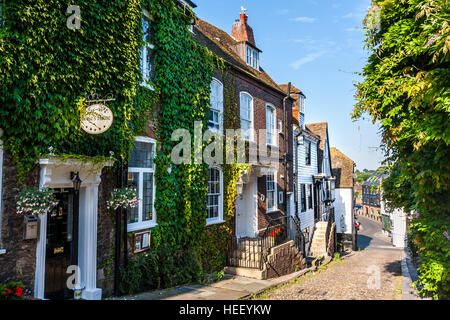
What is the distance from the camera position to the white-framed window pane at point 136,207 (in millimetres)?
8031

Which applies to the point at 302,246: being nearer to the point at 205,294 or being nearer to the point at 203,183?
the point at 203,183

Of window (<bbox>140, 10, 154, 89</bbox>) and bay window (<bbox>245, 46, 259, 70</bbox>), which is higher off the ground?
bay window (<bbox>245, 46, 259, 70</bbox>)

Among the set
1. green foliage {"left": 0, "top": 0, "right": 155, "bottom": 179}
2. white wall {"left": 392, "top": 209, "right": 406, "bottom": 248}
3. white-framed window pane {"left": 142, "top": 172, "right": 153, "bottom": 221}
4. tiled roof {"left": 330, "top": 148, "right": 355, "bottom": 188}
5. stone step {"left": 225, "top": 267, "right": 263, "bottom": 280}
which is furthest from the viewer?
tiled roof {"left": 330, "top": 148, "right": 355, "bottom": 188}

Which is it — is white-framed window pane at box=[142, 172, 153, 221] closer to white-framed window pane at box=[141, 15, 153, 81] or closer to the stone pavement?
the stone pavement

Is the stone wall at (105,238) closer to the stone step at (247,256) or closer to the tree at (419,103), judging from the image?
the stone step at (247,256)

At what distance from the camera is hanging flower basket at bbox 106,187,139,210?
7145 mm

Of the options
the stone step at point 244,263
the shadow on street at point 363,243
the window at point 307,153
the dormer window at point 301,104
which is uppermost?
the dormer window at point 301,104

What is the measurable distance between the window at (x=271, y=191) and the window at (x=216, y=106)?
5.14 metres

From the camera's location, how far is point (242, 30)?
16.7m

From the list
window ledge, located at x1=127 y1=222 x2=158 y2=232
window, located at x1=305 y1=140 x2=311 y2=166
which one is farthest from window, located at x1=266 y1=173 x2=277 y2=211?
window ledge, located at x1=127 y1=222 x2=158 y2=232

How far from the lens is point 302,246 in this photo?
16.1 meters

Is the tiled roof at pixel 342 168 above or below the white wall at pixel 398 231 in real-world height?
above

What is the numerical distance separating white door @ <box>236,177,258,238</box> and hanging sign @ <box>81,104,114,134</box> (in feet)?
26.0

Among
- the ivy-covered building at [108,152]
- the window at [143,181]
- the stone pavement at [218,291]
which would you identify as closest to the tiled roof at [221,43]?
the ivy-covered building at [108,152]
